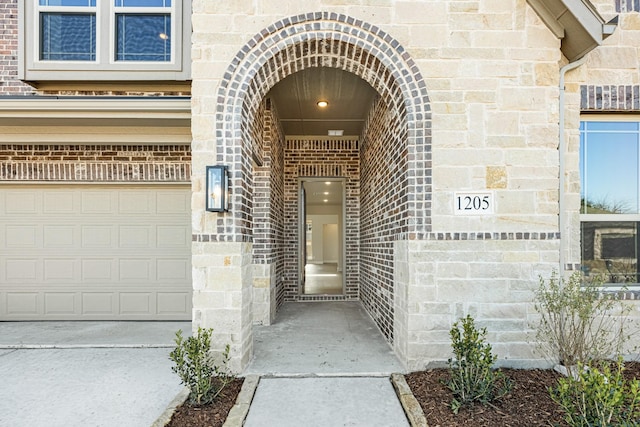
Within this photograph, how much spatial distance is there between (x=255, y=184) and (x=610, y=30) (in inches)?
182

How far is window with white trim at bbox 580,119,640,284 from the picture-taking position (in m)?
4.27

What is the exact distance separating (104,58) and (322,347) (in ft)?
15.6

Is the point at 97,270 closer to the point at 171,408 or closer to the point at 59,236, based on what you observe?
the point at 59,236

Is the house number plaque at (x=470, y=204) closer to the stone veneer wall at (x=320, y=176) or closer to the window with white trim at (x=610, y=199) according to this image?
the window with white trim at (x=610, y=199)

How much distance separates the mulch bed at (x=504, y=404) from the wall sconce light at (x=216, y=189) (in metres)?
2.46

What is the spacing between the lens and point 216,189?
3.62m

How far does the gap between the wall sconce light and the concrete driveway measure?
171 centimetres

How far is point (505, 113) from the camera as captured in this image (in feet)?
12.6

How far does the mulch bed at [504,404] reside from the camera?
2814 millimetres

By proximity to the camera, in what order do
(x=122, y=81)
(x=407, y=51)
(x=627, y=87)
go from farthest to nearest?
(x=122, y=81)
(x=627, y=87)
(x=407, y=51)

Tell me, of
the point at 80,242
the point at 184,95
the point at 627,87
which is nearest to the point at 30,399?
the point at 80,242

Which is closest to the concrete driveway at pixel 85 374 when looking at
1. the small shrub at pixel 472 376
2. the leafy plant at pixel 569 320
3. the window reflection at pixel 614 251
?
the small shrub at pixel 472 376

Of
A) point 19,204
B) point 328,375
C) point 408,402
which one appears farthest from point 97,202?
point 408,402

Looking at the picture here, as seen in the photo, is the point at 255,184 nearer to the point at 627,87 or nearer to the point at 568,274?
the point at 568,274
